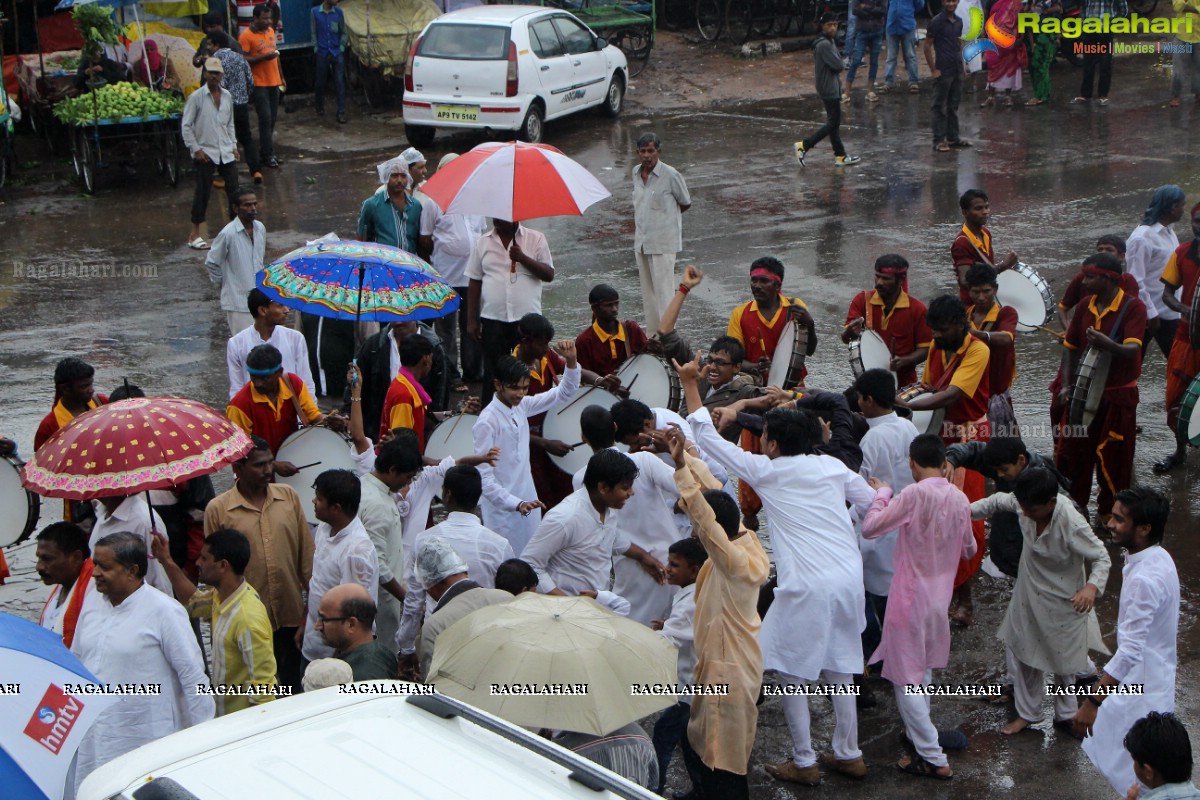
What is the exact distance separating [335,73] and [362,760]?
1669 cm

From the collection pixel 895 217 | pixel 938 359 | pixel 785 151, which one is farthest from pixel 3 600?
pixel 785 151

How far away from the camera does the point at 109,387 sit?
33.2 feet

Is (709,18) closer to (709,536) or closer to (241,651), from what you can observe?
(709,536)

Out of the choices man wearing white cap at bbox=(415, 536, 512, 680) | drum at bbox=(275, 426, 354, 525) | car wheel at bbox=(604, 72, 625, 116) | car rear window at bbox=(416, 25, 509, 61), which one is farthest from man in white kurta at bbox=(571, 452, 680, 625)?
car wheel at bbox=(604, 72, 625, 116)

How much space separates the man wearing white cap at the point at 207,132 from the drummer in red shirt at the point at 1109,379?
882 centimetres

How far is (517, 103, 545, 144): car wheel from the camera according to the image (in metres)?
16.9

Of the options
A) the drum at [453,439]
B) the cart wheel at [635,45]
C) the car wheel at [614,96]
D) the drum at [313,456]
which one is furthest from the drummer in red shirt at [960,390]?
the cart wheel at [635,45]

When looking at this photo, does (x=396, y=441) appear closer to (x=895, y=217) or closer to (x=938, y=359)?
(x=938, y=359)

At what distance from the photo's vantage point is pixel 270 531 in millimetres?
5859

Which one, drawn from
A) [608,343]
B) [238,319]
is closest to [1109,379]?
[608,343]

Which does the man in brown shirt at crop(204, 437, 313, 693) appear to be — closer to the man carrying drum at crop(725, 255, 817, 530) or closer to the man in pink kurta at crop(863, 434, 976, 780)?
the man in pink kurta at crop(863, 434, 976, 780)

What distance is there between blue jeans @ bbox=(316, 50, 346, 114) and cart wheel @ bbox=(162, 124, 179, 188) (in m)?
3.23

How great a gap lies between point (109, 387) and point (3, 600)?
3.20 meters

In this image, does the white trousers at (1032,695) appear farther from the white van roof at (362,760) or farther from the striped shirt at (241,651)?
the striped shirt at (241,651)
